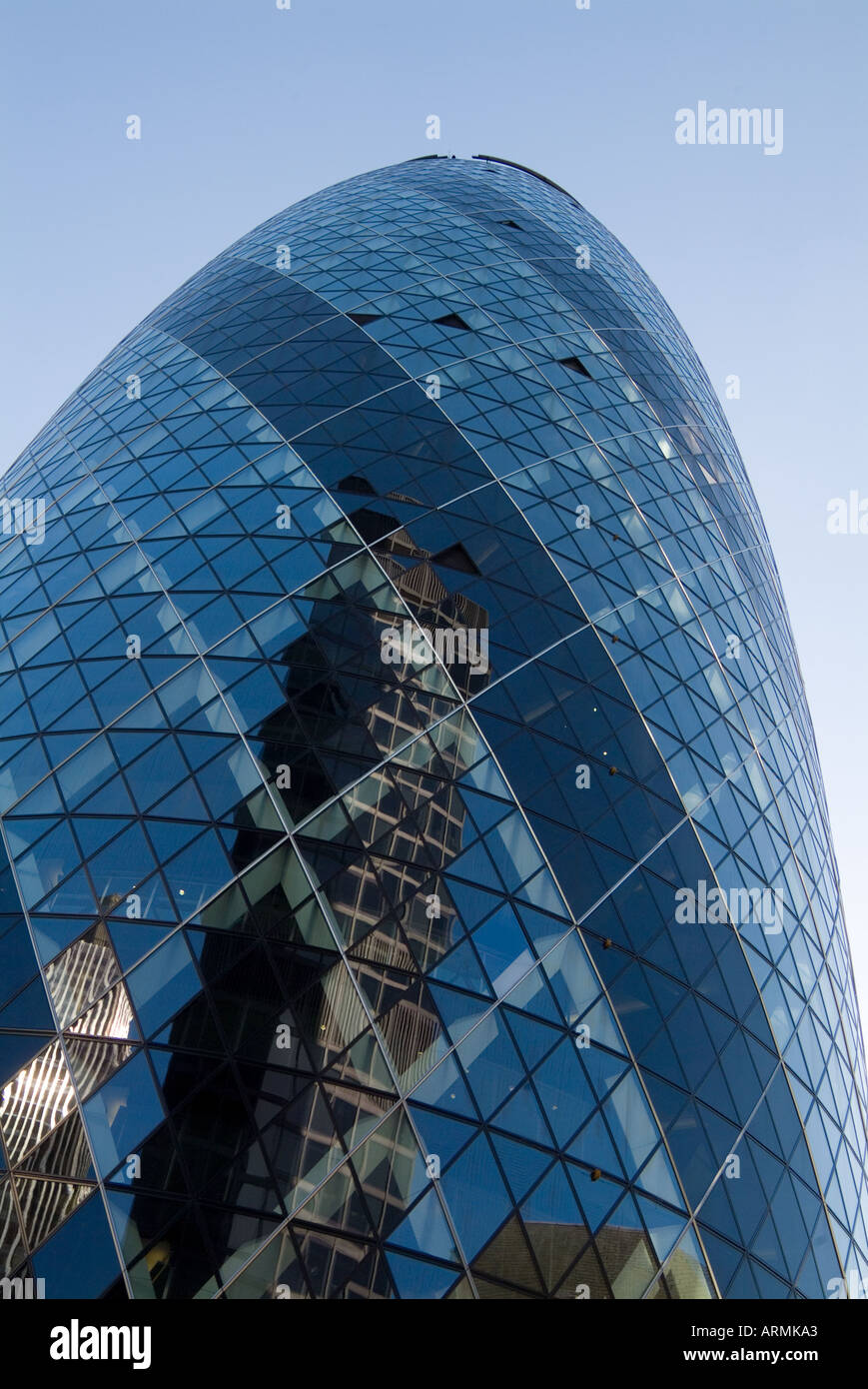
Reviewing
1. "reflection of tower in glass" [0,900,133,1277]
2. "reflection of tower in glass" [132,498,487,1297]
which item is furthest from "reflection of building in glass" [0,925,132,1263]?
"reflection of tower in glass" [132,498,487,1297]

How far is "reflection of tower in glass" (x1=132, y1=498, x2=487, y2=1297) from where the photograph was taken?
17.7m

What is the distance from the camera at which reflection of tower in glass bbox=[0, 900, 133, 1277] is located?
1723cm

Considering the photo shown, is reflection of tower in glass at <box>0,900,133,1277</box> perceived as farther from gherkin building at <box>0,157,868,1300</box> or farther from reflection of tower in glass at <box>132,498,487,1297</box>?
reflection of tower in glass at <box>132,498,487,1297</box>

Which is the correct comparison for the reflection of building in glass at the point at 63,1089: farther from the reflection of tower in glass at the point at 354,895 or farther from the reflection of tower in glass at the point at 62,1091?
the reflection of tower in glass at the point at 354,895

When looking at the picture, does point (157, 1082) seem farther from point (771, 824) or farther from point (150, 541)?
point (771, 824)

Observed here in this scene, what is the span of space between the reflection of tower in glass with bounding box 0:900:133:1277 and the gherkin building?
0.22 feet

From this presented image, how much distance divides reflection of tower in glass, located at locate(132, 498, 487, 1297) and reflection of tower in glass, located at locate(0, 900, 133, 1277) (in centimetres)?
144

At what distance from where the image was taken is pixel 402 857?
21.8 m

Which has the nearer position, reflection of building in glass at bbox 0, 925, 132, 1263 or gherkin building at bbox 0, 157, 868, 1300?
reflection of building in glass at bbox 0, 925, 132, 1263

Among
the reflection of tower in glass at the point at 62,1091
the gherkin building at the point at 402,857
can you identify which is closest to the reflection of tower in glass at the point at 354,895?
the gherkin building at the point at 402,857

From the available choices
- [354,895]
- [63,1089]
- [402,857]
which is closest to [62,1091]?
[63,1089]

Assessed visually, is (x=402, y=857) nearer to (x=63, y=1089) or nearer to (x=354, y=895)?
(x=354, y=895)

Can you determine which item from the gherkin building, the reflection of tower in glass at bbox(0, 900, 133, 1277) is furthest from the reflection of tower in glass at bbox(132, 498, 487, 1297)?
the reflection of tower in glass at bbox(0, 900, 133, 1277)
